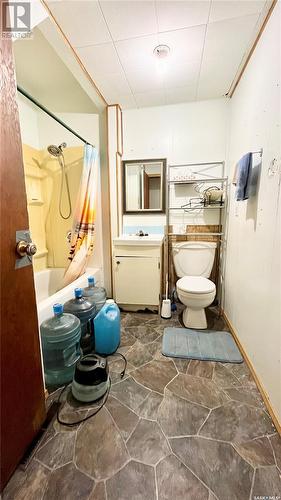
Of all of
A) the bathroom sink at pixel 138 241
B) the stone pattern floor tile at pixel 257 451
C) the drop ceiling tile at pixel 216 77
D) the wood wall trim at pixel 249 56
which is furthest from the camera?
the bathroom sink at pixel 138 241

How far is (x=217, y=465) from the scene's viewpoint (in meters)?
0.85

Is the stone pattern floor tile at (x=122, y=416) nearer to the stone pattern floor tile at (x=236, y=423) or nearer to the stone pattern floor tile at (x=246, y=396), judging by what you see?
the stone pattern floor tile at (x=236, y=423)

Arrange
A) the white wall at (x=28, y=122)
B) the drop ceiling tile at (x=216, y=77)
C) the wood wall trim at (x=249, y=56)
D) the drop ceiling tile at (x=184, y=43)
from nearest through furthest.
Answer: the wood wall trim at (x=249, y=56)
the drop ceiling tile at (x=184, y=43)
the drop ceiling tile at (x=216, y=77)
the white wall at (x=28, y=122)

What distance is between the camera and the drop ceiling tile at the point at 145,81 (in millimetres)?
1739

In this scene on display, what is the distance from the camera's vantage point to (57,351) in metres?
1.27

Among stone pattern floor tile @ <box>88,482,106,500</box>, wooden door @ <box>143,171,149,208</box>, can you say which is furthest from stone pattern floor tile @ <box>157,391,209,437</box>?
wooden door @ <box>143,171,149,208</box>

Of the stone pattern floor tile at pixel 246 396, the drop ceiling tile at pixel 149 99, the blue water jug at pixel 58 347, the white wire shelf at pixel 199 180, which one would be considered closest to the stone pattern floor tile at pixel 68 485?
the blue water jug at pixel 58 347

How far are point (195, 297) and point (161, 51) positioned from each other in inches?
76.0

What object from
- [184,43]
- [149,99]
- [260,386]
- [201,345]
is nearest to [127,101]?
[149,99]

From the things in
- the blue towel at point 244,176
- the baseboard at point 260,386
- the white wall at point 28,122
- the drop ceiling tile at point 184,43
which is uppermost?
the drop ceiling tile at point 184,43

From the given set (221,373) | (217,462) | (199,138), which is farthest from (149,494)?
(199,138)

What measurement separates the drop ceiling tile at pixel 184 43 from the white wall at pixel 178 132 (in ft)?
2.01

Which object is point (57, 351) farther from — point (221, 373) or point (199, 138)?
point (199, 138)

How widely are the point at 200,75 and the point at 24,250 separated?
2053mm
